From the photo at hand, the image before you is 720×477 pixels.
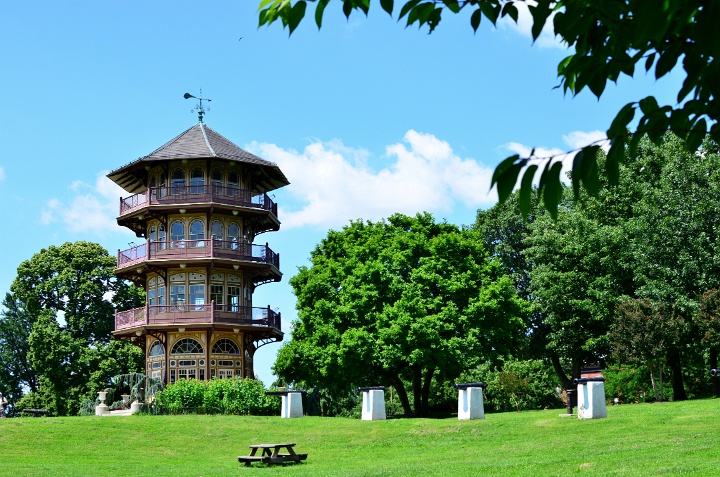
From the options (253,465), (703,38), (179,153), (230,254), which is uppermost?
(179,153)

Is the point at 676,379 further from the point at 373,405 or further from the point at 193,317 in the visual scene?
the point at 193,317

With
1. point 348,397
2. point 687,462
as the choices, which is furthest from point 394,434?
point 348,397

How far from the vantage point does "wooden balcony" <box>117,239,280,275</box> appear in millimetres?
46281

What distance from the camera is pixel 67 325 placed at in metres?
57.5

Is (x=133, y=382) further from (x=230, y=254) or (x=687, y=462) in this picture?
(x=687, y=462)

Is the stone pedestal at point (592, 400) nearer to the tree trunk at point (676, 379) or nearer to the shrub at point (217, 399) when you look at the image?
the tree trunk at point (676, 379)

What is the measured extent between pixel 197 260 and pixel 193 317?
2.86 m

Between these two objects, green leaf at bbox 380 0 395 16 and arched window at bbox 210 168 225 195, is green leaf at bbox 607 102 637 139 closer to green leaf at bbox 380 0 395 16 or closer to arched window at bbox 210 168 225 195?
green leaf at bbox 380 0 395 16

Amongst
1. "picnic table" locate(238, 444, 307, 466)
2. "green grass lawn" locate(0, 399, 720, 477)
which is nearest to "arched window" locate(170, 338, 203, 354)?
"green grass lawn" locate(0, 399, 720, 477)

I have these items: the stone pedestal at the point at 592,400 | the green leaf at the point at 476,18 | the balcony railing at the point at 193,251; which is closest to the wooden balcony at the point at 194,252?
the balcony railing at the point at 193,251

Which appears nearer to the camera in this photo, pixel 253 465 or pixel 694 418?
pixel 253 465

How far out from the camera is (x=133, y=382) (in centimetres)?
4569

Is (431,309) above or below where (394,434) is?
above

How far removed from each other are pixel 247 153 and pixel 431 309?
14.1 metres
